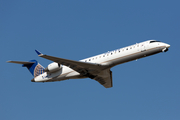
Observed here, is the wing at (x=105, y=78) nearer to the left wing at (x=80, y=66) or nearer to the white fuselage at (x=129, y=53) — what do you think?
the left wing at (x=80, y=66)

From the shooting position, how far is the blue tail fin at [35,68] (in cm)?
2619

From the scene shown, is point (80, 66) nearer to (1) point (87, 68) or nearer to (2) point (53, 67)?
(1) point (87, 68)

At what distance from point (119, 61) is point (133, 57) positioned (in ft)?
4.12

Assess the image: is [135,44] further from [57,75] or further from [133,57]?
[57,75]

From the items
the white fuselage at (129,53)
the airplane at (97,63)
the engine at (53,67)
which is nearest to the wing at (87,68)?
the airplane at (97,63)

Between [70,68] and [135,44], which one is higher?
[135,44]

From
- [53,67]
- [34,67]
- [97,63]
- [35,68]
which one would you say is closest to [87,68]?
[97,63]

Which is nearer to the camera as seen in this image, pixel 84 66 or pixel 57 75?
pixel 84 66

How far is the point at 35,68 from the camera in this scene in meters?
26.6

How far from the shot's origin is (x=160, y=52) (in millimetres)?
21750

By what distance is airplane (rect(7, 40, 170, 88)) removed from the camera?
2162cm

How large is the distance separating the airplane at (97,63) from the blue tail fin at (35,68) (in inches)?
41.3

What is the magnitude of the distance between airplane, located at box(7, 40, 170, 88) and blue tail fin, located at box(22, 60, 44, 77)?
→ 1049mm

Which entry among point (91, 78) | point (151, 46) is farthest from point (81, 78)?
point (151, 46)
